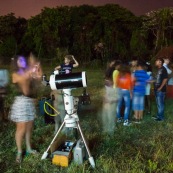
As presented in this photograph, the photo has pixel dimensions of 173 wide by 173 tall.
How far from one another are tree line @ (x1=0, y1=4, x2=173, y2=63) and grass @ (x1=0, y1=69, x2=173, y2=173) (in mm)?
20529

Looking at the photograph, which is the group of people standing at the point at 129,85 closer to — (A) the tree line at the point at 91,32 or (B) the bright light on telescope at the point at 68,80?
(B) the bright light on telescope at the point at 68,80

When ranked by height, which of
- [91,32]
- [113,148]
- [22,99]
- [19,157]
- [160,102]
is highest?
[91,32]

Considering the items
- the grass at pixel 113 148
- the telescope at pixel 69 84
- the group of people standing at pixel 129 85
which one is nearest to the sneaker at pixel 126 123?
the group of people standing at pixel 129 85

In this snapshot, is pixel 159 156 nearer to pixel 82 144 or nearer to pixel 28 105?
pixel 82 144

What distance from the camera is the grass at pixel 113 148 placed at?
445 cm

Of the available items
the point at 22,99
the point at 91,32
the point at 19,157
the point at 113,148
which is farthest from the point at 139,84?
the point at 91,32

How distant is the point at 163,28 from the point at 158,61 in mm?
21973

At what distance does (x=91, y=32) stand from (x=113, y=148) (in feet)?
82.0

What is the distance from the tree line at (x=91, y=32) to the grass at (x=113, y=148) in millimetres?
20529

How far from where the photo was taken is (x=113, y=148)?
523cm

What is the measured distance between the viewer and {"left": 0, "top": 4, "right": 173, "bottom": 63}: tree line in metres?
27.7

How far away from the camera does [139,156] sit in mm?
4812

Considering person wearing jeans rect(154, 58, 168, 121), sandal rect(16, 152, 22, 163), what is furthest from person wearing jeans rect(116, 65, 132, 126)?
sandal rect(16, 152, 22, 163)

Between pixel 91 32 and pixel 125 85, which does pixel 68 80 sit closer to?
pixel 125 85
